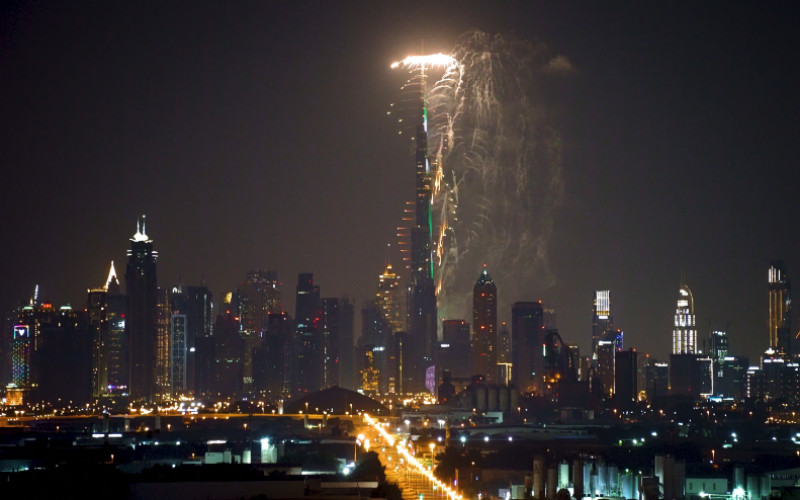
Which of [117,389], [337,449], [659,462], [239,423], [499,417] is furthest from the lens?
[117,389]

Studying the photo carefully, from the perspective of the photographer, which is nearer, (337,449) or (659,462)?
(659,462)

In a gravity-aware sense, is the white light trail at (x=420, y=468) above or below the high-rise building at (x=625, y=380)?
below

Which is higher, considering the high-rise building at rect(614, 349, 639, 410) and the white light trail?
the high-rise building at rect(614, 349, 639, 410)

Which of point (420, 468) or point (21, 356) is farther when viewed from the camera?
point (21, 356)

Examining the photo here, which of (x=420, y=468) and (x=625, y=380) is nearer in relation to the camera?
(x=420, y=468)

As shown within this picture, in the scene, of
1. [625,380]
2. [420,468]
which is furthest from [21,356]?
[420,468]

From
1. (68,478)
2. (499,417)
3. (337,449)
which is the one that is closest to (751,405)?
(499,417)

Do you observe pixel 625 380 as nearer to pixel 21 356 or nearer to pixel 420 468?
pixel 21 356

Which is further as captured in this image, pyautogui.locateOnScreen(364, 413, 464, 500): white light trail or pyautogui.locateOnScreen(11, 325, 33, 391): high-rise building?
pyautogui.locateOnScreen(11, 325, 33, 391): high-rise building

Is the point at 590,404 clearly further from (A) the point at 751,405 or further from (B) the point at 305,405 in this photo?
(B) the point at 305,405

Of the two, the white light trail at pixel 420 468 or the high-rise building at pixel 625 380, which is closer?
the white light trail at pixel 420 468

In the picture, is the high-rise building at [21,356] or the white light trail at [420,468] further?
the high-rise building at [21,356]
